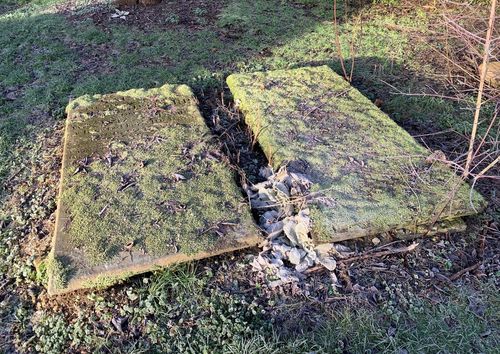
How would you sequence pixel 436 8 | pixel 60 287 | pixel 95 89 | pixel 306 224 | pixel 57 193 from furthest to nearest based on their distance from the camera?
1. pixel 436 8
2. pixel 95 89
3. pixel 57 193
4. pixel 306 224
5. pixel 60 287

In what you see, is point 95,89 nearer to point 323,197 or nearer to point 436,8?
point 323,197

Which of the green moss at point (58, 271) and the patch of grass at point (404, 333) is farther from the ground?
the green moss at point (58, 271)

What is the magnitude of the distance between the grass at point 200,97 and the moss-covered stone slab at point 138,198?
14 cm

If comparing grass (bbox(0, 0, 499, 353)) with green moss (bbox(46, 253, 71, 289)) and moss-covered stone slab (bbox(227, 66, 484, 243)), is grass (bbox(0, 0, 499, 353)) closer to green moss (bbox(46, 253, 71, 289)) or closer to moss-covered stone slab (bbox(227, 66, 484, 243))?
green moss (bbox(46, 253, 71, 289))

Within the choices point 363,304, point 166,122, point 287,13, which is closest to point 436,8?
point 287,13

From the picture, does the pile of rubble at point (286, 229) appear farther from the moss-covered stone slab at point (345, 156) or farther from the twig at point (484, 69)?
the twig at point (484, 69)

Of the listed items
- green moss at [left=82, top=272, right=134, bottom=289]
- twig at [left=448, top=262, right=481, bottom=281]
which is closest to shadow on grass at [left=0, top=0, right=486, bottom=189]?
green moss at [left=82, top=272, right=134, bottom=289]

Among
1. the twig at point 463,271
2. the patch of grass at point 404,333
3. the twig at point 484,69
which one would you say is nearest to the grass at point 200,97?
the patch of grass at point 404,333

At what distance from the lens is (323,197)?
2641 millimetres

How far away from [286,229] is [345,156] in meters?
0.77

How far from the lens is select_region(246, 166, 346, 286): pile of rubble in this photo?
7.86 feet

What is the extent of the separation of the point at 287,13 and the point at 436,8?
188 cm

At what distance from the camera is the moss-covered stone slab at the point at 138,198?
7.57ft

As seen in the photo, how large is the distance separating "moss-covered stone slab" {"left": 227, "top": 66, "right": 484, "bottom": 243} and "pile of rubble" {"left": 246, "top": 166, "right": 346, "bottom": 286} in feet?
0.22
